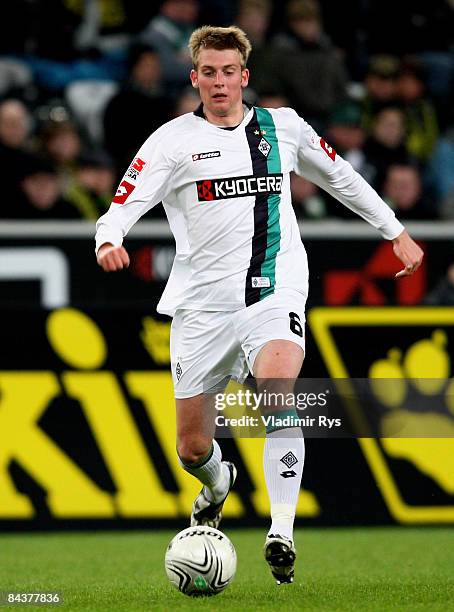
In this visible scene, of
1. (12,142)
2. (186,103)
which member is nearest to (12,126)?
(12,142)

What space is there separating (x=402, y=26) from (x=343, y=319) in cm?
564

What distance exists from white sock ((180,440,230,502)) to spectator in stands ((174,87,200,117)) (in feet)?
16.4

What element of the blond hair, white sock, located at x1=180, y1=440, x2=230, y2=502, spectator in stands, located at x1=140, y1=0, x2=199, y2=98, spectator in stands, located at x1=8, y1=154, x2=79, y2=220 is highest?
spectator in stands, located at x1=140, y1=0, x2=199, y2=98

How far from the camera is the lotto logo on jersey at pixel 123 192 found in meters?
6.68

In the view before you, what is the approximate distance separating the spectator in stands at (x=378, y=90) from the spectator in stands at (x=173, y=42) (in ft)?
5.69

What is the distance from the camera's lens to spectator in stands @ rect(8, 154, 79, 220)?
10.9 meters

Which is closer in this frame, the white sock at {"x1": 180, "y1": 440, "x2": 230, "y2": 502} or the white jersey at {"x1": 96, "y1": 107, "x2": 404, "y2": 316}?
the white jersey at {"x1": 96, "y1": 107, "x2": 404, "y2": 316}

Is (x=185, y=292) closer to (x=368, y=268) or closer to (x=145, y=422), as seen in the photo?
Result: (x=145, y=422)

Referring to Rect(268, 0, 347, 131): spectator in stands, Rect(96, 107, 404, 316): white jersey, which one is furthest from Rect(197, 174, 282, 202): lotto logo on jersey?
Rect(268, 0, 347, 131): spectator in stands

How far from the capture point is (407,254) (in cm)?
698

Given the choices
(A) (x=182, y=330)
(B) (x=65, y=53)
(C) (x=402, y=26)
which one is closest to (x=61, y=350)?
(A) (x=182, y=330)

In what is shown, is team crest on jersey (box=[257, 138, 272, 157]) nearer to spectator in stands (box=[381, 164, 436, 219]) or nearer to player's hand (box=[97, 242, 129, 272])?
player's hand (box=[97, 242, 129, 272])

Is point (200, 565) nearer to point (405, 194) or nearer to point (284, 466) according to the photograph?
point (284, 466)

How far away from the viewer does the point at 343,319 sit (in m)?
10.1
